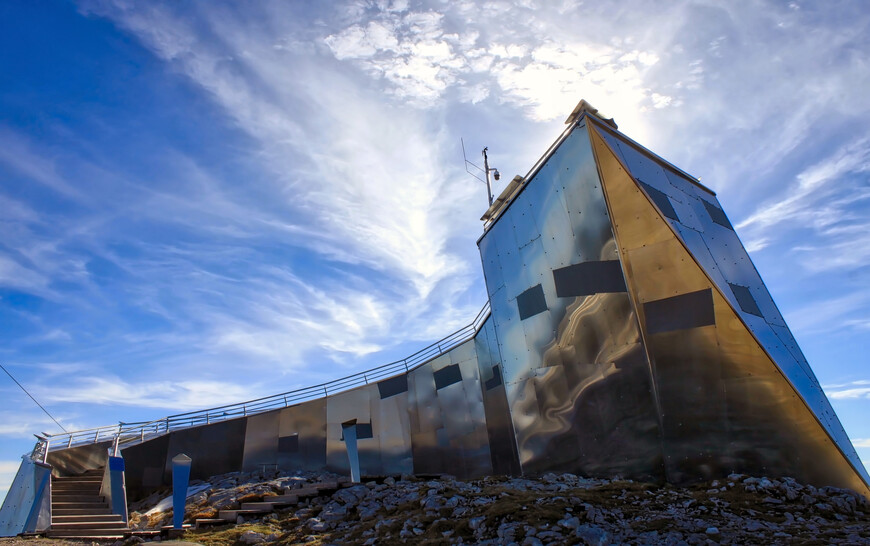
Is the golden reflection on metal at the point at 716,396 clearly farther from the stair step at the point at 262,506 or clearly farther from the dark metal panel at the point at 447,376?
the stair step at the point at 262,506

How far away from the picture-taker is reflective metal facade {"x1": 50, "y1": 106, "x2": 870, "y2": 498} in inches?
473

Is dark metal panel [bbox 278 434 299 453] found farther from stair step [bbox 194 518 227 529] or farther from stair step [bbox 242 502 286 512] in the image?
stair step [bbox 194 518 227 529]

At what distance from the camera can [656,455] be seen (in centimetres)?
1269

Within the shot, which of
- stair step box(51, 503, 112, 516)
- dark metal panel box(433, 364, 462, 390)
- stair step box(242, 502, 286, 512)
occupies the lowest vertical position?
stair step box(242, 502, 286, 512)

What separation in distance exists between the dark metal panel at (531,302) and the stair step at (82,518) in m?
14.9

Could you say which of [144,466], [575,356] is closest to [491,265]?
[575,356]

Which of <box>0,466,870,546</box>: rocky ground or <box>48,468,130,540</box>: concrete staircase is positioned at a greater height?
<box>48,468,130,540</box>: concrete staircase

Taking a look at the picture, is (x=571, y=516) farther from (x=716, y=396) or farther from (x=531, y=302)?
(x=531, y=302)

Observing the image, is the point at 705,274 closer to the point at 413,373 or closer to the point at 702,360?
the point at 702,360

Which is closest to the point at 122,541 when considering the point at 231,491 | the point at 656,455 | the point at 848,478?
the point at 231,491

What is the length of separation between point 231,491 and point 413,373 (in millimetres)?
8126

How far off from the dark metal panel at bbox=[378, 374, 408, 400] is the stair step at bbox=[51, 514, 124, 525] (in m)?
10.3

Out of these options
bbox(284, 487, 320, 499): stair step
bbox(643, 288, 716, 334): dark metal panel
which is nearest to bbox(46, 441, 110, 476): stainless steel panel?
bbox(284, 487, 320, 499): stair step

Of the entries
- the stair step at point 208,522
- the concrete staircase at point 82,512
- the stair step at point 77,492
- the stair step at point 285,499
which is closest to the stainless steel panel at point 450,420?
the stair step at point 285,499
